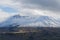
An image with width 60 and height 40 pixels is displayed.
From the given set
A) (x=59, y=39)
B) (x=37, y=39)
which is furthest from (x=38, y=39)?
(x=59, y=39)

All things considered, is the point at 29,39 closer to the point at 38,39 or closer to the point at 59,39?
the point at 38,39

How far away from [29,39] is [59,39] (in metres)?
13.8

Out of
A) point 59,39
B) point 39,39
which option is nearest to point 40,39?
point 39,39

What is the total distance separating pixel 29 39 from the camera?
98375 millimetres

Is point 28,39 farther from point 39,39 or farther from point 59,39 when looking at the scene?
point 59,39

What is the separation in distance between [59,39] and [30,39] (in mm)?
13338

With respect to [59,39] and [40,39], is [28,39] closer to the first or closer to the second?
[40,39]

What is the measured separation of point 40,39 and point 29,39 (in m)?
5.18

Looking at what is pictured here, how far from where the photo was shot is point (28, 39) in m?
97.4

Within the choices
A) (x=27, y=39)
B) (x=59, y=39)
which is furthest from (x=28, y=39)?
(x=59, y=39)

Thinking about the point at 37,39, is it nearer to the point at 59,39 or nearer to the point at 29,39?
the point at 29,39

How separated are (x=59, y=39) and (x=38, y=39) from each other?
9.65m

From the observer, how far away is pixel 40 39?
99.1 metres

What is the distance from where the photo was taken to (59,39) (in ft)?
320
